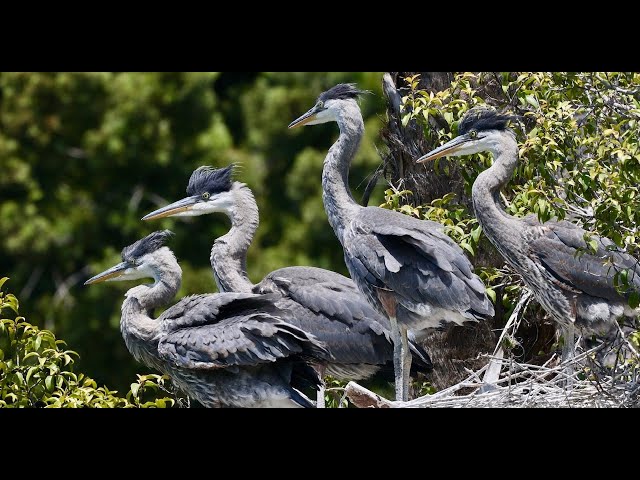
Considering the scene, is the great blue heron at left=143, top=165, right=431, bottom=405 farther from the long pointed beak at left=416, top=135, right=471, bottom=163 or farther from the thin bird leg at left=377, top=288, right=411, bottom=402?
the long pointed beak at left=416, top=135, right=471, bottom=163

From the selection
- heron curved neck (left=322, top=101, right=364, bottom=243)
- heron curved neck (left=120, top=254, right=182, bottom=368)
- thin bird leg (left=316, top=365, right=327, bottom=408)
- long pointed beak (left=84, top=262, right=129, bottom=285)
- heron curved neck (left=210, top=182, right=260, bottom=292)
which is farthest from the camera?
heron curved neck (left=210, top=182, right=260, bottom=292)

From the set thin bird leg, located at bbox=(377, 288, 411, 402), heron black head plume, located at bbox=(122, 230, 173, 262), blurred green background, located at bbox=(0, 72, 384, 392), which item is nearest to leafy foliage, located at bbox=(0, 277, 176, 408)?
heron black head plume, located at bbox=(122, 230, 173, 262)

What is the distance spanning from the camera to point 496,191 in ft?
28.2

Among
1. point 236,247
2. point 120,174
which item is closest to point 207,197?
point 236,247

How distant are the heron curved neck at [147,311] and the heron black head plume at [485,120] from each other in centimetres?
174

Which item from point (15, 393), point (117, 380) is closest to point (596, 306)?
point (15, 393)

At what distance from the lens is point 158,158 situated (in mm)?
18703

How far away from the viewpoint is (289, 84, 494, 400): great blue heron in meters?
8.24

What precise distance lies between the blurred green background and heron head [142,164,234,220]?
767 centimetres

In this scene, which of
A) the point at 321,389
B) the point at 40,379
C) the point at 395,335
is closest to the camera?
the point at 40,379

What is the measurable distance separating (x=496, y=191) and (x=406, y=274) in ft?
2.25

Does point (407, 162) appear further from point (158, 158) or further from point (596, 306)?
point (158, 158)

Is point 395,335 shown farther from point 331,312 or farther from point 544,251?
point 544,251
